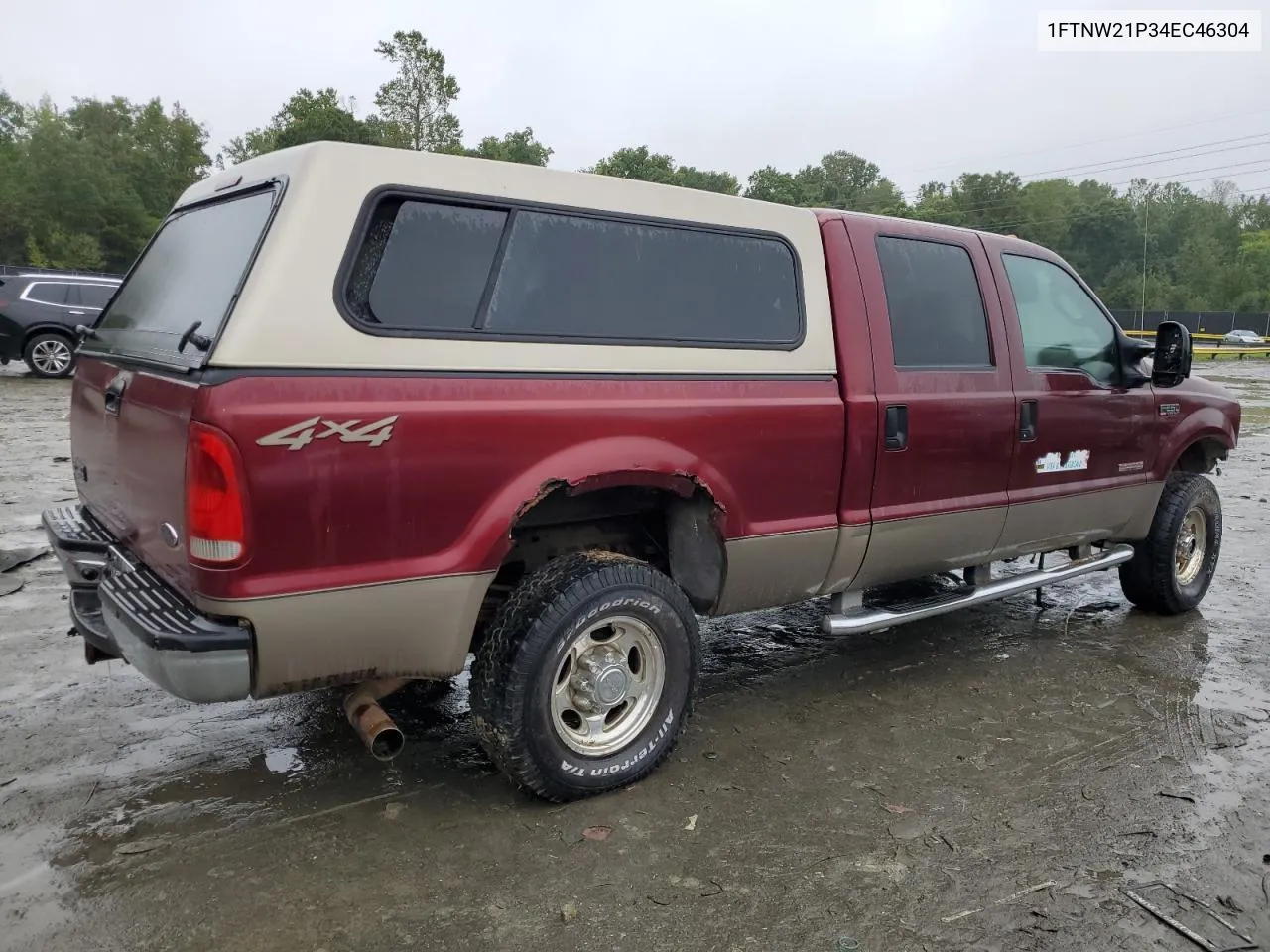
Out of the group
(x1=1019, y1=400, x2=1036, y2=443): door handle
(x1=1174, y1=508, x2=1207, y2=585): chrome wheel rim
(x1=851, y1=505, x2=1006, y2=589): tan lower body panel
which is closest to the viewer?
(x1=851, y1=505, x2=1006, y2=589): tan lower body panel

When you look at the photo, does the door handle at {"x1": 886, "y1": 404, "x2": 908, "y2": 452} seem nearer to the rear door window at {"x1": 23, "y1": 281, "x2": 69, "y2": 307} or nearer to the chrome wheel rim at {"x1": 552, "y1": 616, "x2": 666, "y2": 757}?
the chrome wheel rim at {"x1": 552, "y1": 616, "x2": 666, "y2": 757}

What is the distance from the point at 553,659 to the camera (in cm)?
304

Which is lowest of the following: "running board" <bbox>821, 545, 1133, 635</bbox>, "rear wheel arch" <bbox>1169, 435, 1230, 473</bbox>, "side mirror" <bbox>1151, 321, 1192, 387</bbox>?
"running board" <bbox>821, 545, 1133, 635</bbox>

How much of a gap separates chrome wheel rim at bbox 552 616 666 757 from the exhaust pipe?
1.69 feet

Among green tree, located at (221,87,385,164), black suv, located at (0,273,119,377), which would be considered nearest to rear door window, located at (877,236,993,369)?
black suv, located at (0,273,119,377)

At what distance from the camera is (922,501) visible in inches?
162

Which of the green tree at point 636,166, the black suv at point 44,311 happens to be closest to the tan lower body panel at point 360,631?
the black suv at point 44,311

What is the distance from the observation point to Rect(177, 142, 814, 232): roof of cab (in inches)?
109

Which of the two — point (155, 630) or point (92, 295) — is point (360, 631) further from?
point (92, 295)

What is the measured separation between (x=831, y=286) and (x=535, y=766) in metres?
2.21

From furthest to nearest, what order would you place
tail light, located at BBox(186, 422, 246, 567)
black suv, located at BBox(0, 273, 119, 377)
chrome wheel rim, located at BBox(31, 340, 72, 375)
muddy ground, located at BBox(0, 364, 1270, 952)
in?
chrome wheel rim, located at BBox(31, 340, 72, 375) → black suv, located at BBox(0, 273, 119, 377) → muddy ground, located at BBox(0, 364, 1270, 952) → tail light, located at BBox(186, 422, 246, 567)

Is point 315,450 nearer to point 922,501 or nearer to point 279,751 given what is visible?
point 279,751

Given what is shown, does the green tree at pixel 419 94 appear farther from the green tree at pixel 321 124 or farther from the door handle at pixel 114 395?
the door handle at pixel 114 395

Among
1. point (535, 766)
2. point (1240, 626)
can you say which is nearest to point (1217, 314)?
point (1240, 626)
